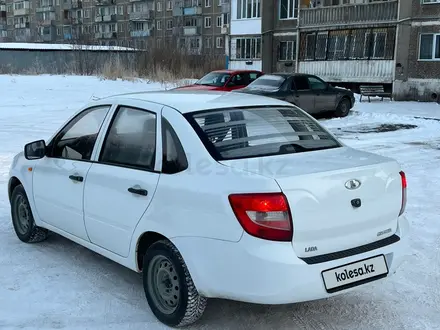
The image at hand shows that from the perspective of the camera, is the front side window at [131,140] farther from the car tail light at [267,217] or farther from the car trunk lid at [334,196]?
the car tail light at [267,217]

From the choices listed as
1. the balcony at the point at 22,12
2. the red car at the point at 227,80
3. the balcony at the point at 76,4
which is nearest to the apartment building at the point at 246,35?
the red car at the point at 227,80

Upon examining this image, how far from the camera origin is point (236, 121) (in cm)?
388

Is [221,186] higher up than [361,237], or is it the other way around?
[221,186]

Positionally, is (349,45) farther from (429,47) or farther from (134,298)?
(134,298)

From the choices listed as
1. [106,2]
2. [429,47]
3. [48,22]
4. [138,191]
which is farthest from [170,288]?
[48,22]

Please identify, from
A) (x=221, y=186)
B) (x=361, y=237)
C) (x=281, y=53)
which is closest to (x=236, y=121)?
(x=221, y=186)

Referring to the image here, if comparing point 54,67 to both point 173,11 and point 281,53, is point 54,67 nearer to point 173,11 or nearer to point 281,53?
point 281,53

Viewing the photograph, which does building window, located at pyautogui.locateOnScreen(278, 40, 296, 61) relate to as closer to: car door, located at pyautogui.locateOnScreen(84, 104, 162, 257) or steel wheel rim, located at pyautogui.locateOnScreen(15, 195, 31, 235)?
steel wheel rim, located at pyautogui.locateOnScreen(15, 195, 31, 235)

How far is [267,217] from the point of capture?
301 cm

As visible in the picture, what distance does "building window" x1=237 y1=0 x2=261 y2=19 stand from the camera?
3716cm

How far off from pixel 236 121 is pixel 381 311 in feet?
5.71

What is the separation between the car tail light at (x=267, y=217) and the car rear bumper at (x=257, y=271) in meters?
0.05

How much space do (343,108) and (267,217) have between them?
1479 centimetres

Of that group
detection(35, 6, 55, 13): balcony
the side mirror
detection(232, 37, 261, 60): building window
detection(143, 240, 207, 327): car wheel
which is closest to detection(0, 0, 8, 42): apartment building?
detection(35, 6, 55, 13): balcony
